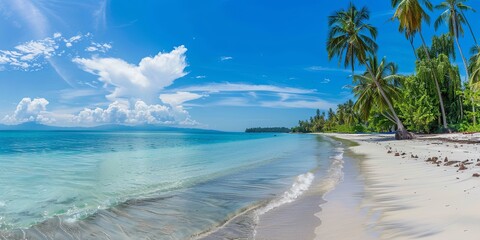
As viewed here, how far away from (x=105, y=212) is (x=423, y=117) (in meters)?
40.0

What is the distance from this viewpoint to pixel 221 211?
265 inches

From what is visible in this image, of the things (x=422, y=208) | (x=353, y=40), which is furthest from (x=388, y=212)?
(x=353, y=40)

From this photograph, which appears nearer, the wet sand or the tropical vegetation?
the wet sand

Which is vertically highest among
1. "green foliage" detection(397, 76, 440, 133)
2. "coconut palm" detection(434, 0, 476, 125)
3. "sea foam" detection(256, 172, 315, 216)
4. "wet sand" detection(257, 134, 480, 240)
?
"coconut palm" detection(434, 0, 476, 125)

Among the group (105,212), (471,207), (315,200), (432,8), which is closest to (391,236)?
(471,207)

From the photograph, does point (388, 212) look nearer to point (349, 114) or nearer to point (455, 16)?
point (455, 16)

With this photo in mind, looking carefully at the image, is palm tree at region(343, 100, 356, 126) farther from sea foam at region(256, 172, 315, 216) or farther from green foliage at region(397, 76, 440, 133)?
sea foam at region(256, 172, 315, 216)

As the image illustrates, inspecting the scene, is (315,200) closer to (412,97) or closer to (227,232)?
(227,232)

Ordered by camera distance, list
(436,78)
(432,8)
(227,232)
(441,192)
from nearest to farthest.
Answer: (227,232)
(441,192)
(432,8)
(436,78)

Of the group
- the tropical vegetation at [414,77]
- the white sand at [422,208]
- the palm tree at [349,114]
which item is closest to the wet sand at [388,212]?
the white sand at [422,208]

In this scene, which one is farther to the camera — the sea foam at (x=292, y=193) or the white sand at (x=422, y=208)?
the sea foam at (x=292, y=193)

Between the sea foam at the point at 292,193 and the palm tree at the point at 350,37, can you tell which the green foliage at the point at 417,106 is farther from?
the sea foam at the point at 292,193

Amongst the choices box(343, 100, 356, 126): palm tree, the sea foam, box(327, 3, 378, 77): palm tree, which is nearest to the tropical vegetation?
box(327, 3, 378, 77): palm tree

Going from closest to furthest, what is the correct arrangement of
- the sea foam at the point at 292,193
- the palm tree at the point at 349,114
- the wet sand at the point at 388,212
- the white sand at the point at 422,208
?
the white sand at the point at 422,208 < the wet sand at the point at 388,212 < the sea foam at the point at 292,193 < the palm tree at the point at 349,114
